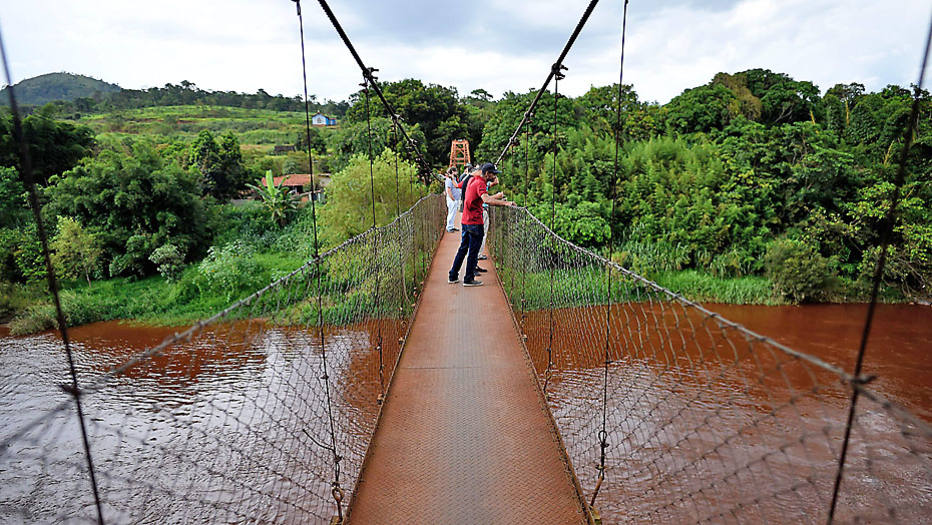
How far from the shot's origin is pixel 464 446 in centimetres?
185

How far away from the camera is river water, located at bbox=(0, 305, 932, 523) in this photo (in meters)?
4.82

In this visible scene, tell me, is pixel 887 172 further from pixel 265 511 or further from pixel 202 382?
pixel 202 382

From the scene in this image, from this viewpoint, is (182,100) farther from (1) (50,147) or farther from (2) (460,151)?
(2) (460,151)

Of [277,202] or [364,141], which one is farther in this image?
[277,202]

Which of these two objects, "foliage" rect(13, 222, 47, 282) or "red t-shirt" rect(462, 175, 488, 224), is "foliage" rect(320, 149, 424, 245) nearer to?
"red t-shirt" rect(462, 175, 488, 224)

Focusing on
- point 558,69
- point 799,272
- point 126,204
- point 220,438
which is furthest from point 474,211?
point 126,204

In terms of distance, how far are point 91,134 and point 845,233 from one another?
72.0 feet

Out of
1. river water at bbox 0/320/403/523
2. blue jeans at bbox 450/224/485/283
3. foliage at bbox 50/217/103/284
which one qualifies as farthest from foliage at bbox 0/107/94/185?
blue jeans at bbox 450/224/485/283

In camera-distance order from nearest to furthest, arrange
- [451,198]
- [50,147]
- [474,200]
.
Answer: [474,200], [451,198], [50,147]

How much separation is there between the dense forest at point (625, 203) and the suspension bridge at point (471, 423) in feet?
9.96

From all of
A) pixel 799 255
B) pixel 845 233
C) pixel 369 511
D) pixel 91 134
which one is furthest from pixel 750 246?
pixel 91 134

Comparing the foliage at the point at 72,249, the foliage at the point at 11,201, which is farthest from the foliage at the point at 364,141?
the foliage at the point at 11,201

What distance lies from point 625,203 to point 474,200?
8.98m

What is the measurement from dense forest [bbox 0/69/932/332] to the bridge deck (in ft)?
20.1
